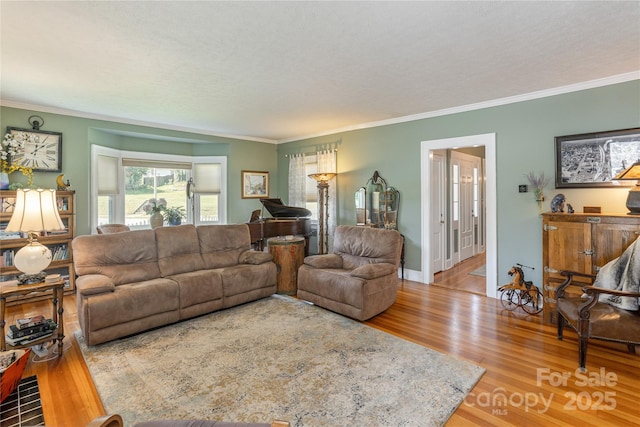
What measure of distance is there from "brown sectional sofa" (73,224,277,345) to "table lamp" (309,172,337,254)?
1589mm

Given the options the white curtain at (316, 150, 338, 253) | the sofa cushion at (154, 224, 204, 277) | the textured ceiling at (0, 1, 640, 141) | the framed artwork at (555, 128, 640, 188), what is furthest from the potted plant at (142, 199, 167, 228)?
the framed artwork at (555, 128, 640, 188)

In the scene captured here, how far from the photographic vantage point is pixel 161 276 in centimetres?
A: 376

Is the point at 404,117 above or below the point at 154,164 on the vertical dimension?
above

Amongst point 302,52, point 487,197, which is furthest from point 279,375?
point 487,197

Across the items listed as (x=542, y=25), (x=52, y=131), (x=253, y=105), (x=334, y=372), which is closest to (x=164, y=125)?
(x=52, y=131)

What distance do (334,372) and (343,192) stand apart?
404cm

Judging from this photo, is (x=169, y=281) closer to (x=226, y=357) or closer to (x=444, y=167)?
(x=226, y=357)

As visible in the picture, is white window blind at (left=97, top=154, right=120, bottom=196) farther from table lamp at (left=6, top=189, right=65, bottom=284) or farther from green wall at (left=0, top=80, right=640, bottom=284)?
table lamp at (left=6, top=189, right=65, bottom=284)

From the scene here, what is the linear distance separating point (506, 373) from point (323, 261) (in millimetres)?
2281

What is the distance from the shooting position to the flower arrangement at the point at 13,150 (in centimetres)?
415

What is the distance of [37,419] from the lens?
1988mm

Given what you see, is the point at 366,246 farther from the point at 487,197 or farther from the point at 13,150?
the point at 13,150

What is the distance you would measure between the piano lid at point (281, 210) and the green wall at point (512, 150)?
1.09 meters

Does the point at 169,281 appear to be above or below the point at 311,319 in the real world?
above
